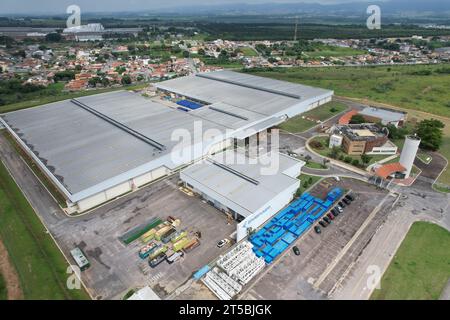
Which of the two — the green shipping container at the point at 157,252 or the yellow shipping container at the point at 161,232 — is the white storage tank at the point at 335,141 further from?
the green shipping container at the point at 157,252

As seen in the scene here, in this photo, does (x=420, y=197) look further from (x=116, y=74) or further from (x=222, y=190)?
(x=116, y=74)

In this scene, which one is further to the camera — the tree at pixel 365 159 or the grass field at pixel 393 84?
the grass field at pixel 393 84

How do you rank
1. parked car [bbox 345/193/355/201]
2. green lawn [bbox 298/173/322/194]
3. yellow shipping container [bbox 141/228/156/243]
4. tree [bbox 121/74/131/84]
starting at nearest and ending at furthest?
yellow shipping container [bbox 141/228/156/243] < parked car [bbox 345/193/355/201] < green lawn [bbox 298/173/322/194] < tree [bbox 121/74/131/84]

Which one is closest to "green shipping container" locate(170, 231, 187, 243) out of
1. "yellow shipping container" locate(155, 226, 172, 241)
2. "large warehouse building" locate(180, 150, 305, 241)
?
"yellow shipping container" locate(155, 226, 172, 241)

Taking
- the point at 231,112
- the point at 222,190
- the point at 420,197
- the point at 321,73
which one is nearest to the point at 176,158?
the point at 222,190

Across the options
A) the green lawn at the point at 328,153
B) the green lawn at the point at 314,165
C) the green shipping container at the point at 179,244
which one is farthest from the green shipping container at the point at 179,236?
the green lawn at the point at 328,153

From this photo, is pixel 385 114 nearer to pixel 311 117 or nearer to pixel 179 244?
pixel 311 117

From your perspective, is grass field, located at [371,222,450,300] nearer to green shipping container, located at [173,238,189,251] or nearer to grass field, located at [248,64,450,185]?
green shipping container, located at [173,238,189,251]
